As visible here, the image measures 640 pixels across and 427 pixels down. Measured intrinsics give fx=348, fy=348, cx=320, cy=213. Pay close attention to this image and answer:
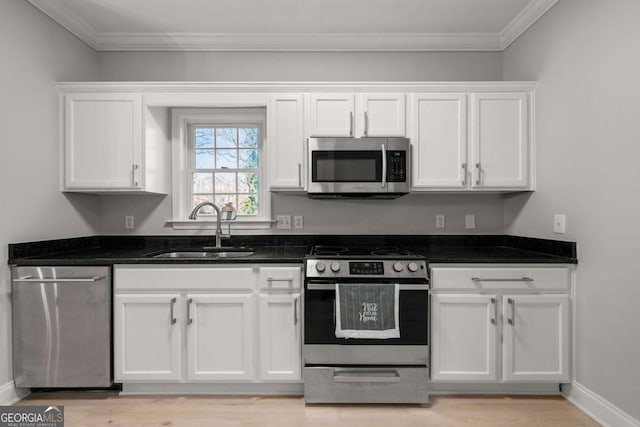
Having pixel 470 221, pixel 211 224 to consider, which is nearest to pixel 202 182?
pixel 211 224

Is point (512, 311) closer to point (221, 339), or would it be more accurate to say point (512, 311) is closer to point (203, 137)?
point (221, 339)

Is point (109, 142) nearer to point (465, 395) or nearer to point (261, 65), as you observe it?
point (261, 65)

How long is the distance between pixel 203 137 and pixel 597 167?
114 inches

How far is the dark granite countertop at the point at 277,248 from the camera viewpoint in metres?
2.26

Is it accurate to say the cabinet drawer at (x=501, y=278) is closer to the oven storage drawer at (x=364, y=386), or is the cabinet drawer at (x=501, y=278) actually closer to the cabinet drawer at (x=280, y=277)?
the oven storage drawer at (x=364, y=386)

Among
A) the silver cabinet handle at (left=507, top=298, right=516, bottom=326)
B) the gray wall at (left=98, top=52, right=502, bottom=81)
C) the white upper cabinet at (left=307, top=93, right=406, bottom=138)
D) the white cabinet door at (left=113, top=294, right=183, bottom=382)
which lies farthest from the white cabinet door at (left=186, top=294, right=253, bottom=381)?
the gray wall at (left=98, top=52, right=502, bottom=81)

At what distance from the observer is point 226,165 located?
3104 millimetres

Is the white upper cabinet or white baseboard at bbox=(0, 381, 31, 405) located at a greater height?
the white upper cabinet

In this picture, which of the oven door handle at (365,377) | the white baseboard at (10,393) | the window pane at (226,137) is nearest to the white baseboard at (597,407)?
the oven door handle at (365,377)

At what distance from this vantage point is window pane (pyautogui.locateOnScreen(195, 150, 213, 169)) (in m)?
3.10

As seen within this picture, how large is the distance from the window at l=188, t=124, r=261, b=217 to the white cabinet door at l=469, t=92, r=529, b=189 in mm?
1790

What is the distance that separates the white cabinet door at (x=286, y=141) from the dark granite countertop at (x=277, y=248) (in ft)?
1.86

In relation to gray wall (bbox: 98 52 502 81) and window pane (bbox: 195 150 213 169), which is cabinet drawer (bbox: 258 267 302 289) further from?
gray wall (bbox: 98 52 502 81)

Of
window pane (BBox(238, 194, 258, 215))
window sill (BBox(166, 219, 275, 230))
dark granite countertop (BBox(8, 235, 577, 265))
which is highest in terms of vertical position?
window pane (BBox(238, 194, 258, 215))
